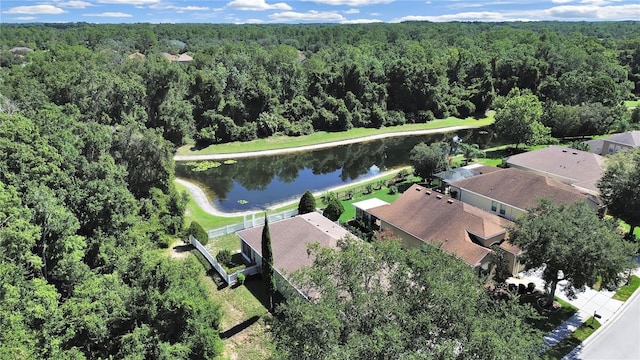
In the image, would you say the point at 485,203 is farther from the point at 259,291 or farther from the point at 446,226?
the point at 259,291

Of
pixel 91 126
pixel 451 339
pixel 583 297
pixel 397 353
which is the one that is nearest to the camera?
pixel 397 353

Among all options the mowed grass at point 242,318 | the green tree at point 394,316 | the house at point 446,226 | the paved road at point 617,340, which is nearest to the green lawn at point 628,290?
the paved road at point 617,340

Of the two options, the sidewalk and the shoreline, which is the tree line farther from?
the sidewalk

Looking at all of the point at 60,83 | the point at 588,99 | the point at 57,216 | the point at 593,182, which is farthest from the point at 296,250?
the point at 588,99

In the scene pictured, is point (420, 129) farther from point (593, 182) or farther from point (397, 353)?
point (397, 353)

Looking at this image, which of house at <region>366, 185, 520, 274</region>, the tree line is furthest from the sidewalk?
the tree line

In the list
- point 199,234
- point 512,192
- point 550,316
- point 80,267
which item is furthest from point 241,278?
point 512,192

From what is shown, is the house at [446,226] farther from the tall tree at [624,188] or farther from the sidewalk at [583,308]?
the tall tree at [624,188]
